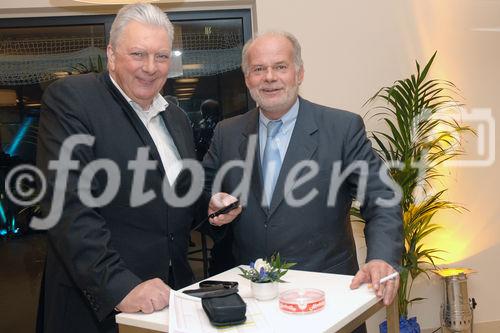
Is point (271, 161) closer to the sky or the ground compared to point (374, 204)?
closer to the sky

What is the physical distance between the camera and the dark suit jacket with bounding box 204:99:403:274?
2.00 m

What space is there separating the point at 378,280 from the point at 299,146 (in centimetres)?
67

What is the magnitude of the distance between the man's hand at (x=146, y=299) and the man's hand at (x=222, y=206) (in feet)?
1.50

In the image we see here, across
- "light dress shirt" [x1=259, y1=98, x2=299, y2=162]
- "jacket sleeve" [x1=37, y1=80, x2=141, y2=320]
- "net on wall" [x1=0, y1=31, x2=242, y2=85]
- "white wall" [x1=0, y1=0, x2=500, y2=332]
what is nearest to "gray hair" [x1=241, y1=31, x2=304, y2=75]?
"light dress shirt" [x1=259, y1=98, x2=299, y2=162]

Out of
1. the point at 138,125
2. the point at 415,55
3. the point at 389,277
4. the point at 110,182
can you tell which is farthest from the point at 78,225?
the point at 415,55

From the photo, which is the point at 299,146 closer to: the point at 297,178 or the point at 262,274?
the point at 297,178

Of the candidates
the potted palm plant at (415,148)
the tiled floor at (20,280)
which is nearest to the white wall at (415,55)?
the potted palm plant at (415,148)

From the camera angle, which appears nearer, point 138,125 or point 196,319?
point 196,319

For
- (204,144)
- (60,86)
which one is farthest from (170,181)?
(204,144)

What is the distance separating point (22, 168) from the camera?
4.02m

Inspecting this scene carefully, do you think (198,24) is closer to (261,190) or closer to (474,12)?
(474,12)

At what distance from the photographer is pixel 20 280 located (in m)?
4.11

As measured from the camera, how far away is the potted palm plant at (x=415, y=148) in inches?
143
